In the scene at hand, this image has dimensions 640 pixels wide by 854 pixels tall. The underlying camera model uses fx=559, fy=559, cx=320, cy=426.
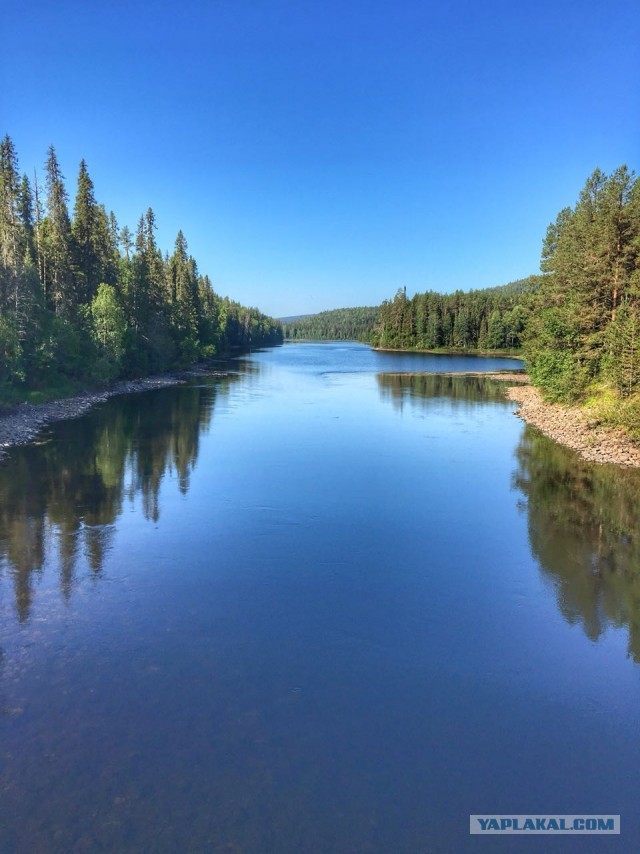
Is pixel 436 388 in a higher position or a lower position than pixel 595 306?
lower

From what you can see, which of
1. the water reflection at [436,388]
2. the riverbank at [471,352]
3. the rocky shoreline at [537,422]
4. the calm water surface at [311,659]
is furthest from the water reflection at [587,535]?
the riverbank at [471,352]

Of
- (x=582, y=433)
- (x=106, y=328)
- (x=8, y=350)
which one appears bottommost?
(x=582, y=433)

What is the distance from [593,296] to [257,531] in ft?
104

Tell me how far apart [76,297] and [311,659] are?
46.9 metres

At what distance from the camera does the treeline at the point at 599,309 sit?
31.1 m

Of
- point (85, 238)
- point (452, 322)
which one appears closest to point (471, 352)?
point (452, 322)

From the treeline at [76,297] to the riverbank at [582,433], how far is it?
33.6 m

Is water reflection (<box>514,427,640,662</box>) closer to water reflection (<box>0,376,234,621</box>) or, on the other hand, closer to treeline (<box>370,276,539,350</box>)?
water reflection (<box>0,376,234,621</box>)

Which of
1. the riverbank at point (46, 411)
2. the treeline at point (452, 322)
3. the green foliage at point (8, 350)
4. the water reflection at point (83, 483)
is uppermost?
the treeline at point (452, 322)

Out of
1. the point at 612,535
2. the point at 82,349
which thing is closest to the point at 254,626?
the point at 612,535

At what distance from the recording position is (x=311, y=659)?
1061 centimetres

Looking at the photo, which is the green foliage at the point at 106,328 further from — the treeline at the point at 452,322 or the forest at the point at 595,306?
the treeline at the point at 452,322

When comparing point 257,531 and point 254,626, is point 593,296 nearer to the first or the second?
point 257,531

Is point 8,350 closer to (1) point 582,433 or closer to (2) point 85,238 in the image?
(2) point 85,238
